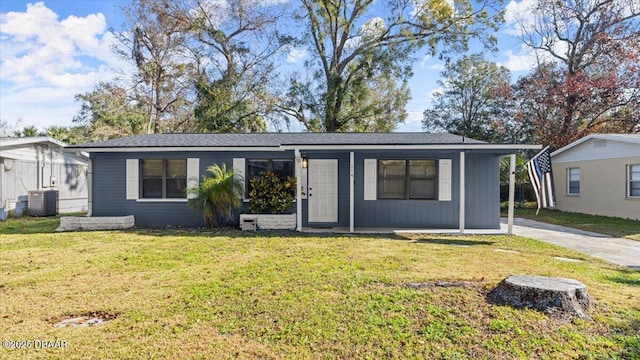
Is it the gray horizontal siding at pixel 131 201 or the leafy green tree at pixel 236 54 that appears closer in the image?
the gray horizontal siding at pixel 131 201

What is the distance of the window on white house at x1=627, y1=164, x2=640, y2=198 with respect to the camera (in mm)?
12039

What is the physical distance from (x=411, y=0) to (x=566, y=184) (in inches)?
494

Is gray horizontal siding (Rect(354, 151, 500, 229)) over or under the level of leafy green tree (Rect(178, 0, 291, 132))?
under

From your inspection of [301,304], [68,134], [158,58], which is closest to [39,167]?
[68,134]

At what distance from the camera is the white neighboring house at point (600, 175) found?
12172 millimetres

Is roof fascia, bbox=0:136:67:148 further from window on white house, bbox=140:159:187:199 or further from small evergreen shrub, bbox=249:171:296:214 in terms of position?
small evergreen shrub, bbox=249:171:296:214

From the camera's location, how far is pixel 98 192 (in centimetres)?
1035

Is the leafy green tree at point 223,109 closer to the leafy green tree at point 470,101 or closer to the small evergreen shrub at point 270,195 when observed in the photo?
the small evergreen shrub at point 270,195

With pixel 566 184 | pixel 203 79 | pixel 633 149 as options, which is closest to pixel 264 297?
pixel 633 149

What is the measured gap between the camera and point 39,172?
13547 mm

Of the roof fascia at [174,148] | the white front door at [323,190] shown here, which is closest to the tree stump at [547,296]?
the white front door at [323,190]

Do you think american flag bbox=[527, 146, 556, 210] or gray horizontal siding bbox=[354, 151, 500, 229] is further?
gray horizontal siding bbox=[354, 151, 500, 229]

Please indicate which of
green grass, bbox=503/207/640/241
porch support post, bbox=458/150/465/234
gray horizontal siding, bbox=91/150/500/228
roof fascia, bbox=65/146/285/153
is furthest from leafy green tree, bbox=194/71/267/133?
green grass, bbox=503/207/640/241

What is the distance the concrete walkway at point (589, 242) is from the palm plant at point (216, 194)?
737cm
